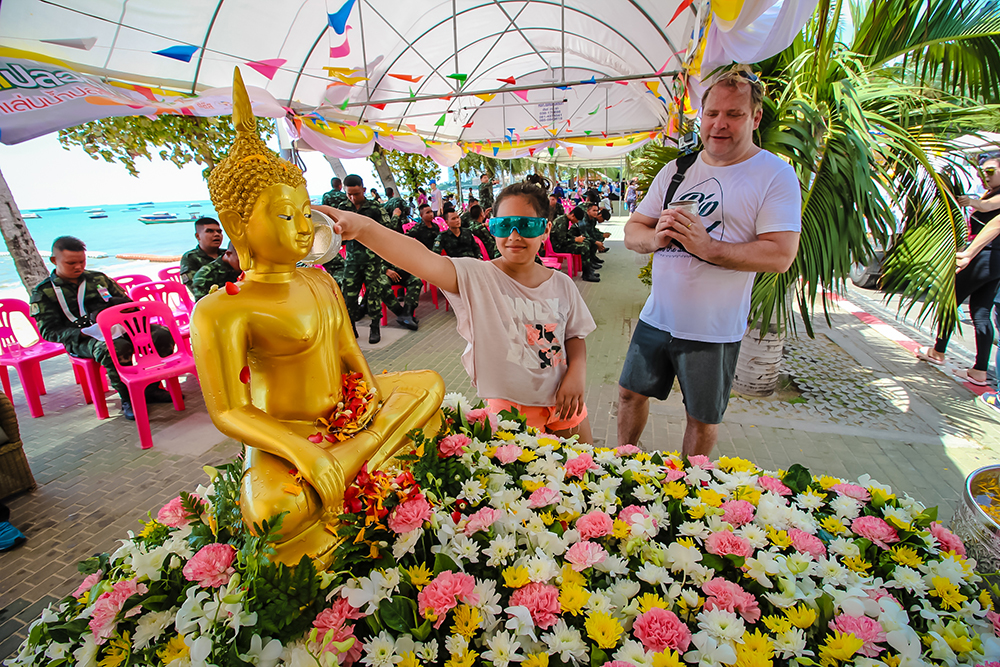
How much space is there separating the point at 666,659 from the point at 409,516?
0.74 meters

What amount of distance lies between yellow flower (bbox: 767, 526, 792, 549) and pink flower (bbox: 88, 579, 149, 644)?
71.2 inches

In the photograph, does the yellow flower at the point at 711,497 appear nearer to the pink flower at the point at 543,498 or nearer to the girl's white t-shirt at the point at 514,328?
the pink flower at the point at 543,498

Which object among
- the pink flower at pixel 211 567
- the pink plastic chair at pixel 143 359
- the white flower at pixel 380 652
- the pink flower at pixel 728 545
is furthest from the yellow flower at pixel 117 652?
the pink plastic chair at pixel 143 359

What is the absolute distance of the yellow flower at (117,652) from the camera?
3.60 ft

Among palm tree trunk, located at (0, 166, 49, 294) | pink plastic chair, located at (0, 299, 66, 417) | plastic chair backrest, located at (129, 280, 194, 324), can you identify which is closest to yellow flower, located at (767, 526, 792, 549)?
plastic chair backrest, located at (129, 280, 194, 324)

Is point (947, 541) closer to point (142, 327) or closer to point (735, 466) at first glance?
point (735, 466)

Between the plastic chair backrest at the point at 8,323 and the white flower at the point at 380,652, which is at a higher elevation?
the white flower at the point at 380,652

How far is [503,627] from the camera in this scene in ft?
3.80

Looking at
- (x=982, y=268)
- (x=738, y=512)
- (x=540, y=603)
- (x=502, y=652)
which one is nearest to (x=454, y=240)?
(x=982, y=268)

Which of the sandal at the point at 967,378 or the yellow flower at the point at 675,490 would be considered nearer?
the yellow flower at the point at 675,490

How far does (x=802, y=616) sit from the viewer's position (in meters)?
1.11

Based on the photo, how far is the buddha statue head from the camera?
140 cm

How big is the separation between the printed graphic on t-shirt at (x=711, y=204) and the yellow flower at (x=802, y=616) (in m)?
1.66

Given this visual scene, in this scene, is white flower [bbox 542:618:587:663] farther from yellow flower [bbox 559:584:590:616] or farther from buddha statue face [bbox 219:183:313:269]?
buddha statue face [bbox 219:183:313:269]
